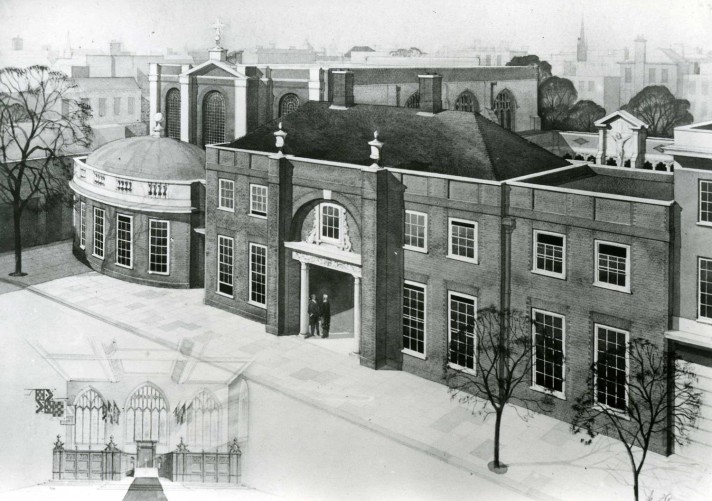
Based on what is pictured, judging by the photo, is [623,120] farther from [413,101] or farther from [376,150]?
[413,101]

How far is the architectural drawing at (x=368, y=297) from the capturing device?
2244 centimetres

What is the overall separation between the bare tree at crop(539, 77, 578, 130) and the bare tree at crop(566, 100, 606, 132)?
0.44 meters

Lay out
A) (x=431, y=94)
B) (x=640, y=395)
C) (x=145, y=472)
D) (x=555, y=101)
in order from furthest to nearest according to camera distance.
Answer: (x=555, y=101), (x=431, y=94), (x=145, y=472), (x=640, y=395)

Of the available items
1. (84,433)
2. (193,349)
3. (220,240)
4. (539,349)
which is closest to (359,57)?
(220,240)

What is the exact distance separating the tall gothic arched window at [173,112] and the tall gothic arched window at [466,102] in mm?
19100

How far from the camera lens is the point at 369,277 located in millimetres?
29156

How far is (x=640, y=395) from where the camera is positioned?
22719 mm

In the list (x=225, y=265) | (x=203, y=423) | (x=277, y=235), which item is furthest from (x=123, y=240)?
(x=203, y=423)

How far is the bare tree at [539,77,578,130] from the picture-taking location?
37406 mm

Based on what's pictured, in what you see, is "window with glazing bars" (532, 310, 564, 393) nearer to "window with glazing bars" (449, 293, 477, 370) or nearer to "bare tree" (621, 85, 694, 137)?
"window with glazing bars" (449, 293, 477, 370)

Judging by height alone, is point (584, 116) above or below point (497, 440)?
above

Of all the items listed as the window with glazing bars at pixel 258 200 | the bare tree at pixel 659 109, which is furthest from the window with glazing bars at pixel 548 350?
A: the window with glazing bars at pixel 258 200

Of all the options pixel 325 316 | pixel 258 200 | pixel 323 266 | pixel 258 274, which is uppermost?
pixel 258 200

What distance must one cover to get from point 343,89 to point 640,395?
67.7 ft
